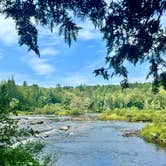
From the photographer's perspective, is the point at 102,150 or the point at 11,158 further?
the point at 102,150

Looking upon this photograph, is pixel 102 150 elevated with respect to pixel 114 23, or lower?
lower

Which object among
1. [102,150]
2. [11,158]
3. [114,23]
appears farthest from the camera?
[102,150]

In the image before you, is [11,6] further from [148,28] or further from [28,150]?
[28,150]

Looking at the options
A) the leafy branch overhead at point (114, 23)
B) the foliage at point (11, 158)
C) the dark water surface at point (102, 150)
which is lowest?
the dark water surface at point (102, 150)

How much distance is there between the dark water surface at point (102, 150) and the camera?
41.4 m

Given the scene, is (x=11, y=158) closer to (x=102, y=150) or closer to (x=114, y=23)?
(x=114, y=23)

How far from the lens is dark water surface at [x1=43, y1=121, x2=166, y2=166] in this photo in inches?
1630

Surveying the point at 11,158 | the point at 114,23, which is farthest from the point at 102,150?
the point at 114,23

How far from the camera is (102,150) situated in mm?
49219

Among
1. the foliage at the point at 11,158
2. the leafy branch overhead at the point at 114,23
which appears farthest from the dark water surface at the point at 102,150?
the leafy branch overhead at the point at 114,23

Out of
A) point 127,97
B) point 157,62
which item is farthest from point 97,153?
point 127,97

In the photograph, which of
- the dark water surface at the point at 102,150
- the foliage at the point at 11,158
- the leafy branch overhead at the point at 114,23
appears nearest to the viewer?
the leafy branch overhead at the point at 114,23

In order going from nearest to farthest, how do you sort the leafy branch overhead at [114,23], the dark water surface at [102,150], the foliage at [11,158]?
the leafy branch overhead at [114,23] → the foliage at [11,158] → the dark water surface at [102,150]

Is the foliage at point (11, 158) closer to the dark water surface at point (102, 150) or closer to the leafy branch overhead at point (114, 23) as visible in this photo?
the leafy branch overhead at point (114, 23)
